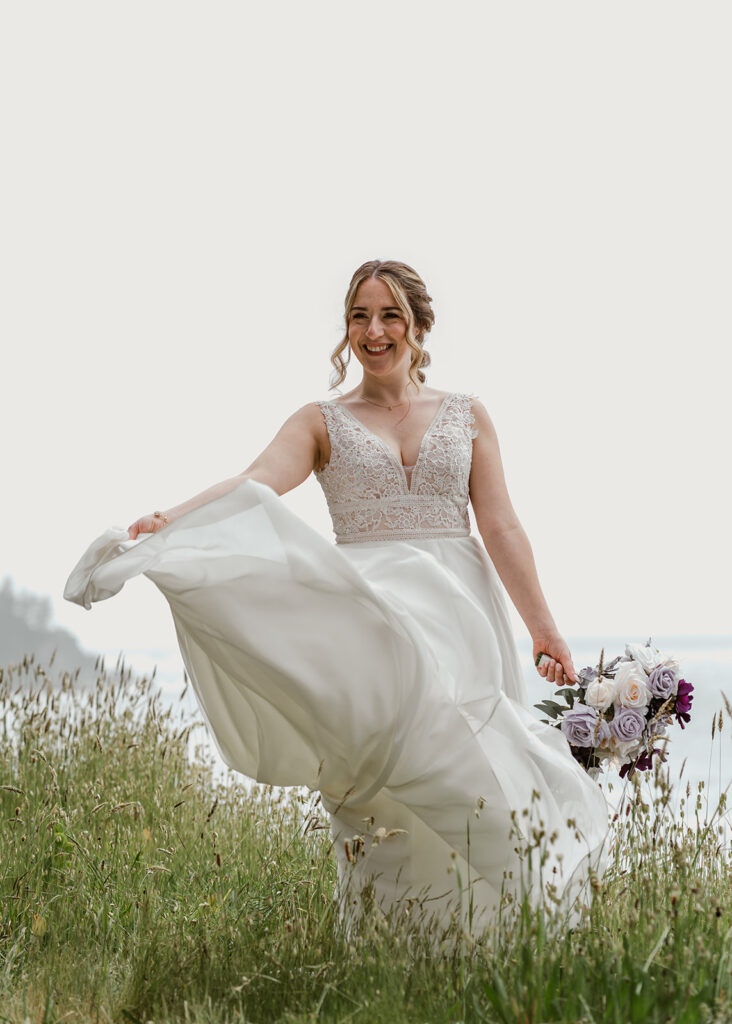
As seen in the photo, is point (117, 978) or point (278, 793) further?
point (278, 793)

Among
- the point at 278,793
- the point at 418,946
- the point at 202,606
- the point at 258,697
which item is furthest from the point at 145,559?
the point at 278,793

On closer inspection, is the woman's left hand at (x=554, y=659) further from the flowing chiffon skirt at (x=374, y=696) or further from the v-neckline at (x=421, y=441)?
the v-neckline at (x=421, y=441)

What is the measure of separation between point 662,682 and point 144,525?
2185 millimetres

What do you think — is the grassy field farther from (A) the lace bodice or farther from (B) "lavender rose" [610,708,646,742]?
(A) the lace bodice

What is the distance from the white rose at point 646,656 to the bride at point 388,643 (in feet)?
1.27

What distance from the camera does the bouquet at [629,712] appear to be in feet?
14.3

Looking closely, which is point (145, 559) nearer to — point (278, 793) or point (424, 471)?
point (424, 471)

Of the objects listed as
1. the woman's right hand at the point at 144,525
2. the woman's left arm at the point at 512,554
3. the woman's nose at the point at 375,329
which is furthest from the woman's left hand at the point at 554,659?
the woman's right hand at the point at 144,525

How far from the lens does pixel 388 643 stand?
10.8 feet

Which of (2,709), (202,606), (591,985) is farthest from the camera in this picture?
(2,709)

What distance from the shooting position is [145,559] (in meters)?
3.24

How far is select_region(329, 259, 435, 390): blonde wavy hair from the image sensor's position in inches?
171

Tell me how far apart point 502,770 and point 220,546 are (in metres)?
1.14

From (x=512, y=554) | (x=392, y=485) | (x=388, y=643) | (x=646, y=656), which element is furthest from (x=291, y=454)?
(x=646, y=656)
